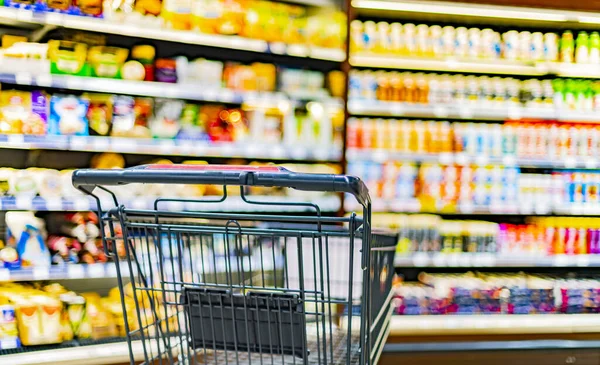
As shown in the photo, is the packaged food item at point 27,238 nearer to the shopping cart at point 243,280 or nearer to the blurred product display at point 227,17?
the blurred product display at point 227,17

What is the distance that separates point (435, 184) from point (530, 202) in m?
0.56

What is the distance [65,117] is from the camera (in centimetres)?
257

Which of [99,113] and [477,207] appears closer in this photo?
[99,113]

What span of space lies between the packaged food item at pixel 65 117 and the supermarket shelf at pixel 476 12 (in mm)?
1418

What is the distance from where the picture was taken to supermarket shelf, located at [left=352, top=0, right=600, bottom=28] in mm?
3096

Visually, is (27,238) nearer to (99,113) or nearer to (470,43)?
(99,113)


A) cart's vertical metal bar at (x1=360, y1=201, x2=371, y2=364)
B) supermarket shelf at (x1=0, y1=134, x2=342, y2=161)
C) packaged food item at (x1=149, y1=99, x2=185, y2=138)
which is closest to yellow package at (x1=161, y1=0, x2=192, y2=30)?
packaged food item at (x1=149, y1=99, x2=185, y2=138)

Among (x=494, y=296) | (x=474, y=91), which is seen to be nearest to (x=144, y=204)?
(x=474, y=91)

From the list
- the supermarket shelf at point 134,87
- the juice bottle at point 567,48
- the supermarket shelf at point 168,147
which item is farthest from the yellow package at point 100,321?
the juice bottle at point 567,48

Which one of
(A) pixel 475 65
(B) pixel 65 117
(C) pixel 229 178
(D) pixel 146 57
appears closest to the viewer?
(C) pixel 229 178

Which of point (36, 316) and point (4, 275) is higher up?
point (4, 275)

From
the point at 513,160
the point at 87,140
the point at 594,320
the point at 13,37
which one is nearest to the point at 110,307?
the point at 87,140

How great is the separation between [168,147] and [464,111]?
155 centimetres

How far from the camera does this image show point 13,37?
2.46 m
